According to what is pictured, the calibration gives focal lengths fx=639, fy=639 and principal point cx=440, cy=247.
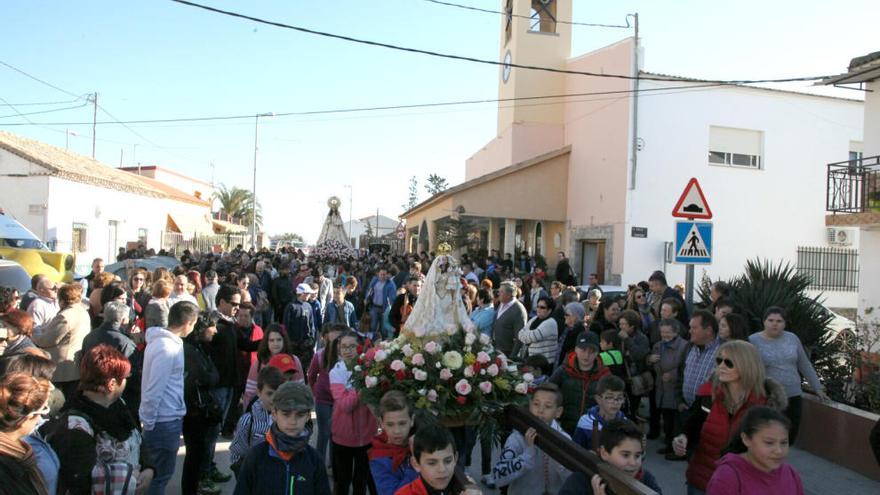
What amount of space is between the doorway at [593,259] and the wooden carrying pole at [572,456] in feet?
54.5

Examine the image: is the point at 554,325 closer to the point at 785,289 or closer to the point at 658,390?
the point at 658,390

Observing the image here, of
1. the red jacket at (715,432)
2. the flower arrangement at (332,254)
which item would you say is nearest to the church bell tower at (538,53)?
the flower arrangement at (332,254)

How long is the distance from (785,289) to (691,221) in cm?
180

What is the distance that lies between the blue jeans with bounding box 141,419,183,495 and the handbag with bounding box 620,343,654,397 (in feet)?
14.8

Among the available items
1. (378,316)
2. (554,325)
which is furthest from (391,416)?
(378,316)

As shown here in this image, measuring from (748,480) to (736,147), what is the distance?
18550 millimetres

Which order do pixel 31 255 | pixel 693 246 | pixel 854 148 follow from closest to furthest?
pixel 693 246 < pixel 31 255 < pixel 854 148

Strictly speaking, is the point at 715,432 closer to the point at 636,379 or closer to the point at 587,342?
the point at 587,342

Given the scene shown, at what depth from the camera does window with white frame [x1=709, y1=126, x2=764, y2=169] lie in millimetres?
19578

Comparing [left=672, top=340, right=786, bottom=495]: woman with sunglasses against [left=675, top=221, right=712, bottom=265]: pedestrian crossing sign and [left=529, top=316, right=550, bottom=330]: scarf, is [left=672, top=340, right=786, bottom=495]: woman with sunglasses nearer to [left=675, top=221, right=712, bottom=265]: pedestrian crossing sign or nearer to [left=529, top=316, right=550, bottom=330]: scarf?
[left=529, top=316, right=550, bottom=330]: scarf

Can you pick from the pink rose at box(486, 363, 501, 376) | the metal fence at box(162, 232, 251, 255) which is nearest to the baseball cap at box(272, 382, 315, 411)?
the pink rose at box(486, 363, 501, 376)

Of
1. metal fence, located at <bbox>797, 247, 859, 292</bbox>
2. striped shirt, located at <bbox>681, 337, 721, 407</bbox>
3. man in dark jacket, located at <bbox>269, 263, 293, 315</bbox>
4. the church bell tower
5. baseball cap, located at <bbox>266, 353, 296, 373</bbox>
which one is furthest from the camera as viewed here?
the church bell tower

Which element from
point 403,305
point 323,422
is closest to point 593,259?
point 403,305

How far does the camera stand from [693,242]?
8266mm
